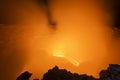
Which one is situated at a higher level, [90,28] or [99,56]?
[90,28]

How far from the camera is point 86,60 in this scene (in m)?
3.24

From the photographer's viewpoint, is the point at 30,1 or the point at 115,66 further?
the point at 30,1

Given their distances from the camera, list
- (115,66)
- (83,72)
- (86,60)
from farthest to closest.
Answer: (86,60) < (83,72) < (115,66)

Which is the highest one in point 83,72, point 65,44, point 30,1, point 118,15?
point 30,1

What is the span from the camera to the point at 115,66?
2.81m

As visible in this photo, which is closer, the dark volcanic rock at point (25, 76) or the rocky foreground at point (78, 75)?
the rocky foreground at point (78, 75)

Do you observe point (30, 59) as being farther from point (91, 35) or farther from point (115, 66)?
point (115, 66)

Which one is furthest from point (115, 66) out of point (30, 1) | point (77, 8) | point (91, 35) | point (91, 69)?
point (30, 1)

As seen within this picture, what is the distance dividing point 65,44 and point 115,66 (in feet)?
3.23

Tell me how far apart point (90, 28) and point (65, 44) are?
1.56 ft

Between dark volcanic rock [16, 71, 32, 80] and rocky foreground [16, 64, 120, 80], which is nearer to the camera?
rocky foreground [16, 64, 120, 80]

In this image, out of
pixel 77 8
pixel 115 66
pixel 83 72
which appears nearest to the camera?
pixel 115 66

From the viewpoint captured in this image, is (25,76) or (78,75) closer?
(78,75)

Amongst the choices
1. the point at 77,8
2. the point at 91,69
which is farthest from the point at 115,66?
the point at 77,8
